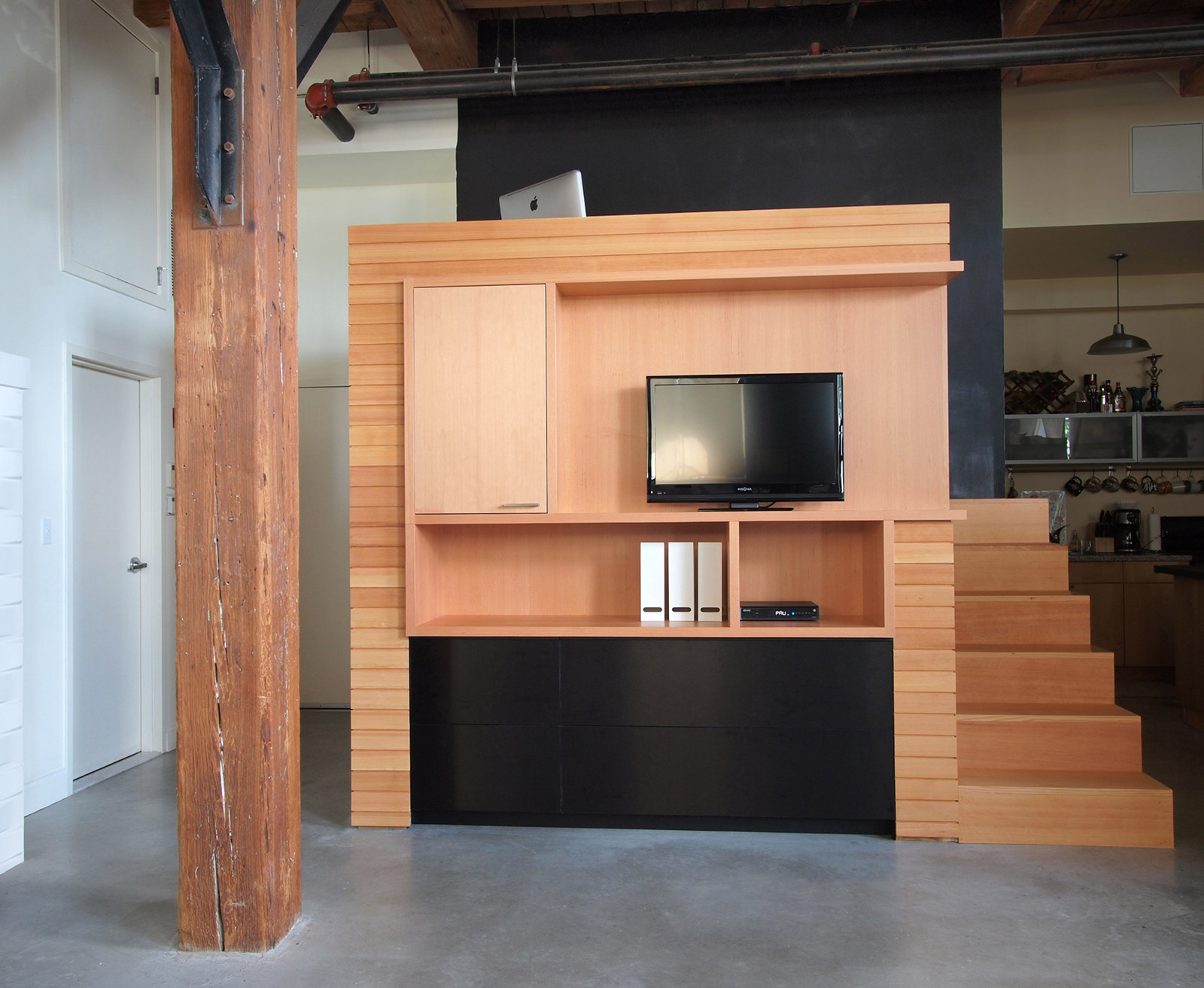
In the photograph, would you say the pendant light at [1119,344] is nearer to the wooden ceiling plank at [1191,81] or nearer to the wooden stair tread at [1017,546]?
the wooden ceiling plank at [1191,81]

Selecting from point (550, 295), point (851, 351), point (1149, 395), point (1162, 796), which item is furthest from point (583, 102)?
point (1149, 395)

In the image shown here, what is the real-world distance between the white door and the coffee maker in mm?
7145

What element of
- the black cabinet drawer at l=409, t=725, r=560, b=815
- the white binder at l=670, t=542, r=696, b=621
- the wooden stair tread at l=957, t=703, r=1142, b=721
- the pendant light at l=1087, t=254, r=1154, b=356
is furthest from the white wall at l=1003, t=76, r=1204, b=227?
the black cabinet drawer at l=409, t=725, r=560, b=815

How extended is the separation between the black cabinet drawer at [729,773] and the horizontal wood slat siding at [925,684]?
0.25 ft

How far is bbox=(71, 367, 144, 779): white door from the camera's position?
14.1 feet

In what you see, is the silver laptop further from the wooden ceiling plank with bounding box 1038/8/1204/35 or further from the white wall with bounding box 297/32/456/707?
the wooden ceiling plank with bounding box 1038/8/1204/35

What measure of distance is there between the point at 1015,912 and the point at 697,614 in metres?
1.49

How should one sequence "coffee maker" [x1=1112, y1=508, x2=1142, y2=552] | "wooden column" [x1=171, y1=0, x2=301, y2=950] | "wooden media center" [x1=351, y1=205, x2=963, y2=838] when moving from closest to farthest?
"wooden column" [x1=171, y1=0, x2=301, y2=950] < "wooden media center" [x1=351, y1=205, x2=963, y2=838] < "coffee maker" [x1=1112, y1=508, x2=1142, y2=552]

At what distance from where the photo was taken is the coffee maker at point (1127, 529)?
7.05 meters

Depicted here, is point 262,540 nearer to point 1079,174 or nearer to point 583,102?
point 583,102

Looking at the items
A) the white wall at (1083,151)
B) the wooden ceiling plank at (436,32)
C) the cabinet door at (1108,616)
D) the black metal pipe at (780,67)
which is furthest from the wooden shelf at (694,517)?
the cabinet door at (1108,616)

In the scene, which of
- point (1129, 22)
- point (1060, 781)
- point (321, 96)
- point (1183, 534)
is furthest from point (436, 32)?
Answer: point (1183, 534)

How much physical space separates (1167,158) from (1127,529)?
293 cm

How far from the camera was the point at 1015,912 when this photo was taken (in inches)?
108
